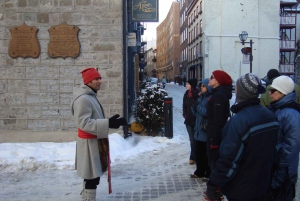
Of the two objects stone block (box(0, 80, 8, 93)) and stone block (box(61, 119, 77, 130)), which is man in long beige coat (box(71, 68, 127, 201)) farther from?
stone block (box(0, 80, 8, 93))

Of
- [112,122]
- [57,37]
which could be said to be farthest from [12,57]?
[112,122]

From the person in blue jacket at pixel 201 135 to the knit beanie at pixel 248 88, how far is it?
2.42m

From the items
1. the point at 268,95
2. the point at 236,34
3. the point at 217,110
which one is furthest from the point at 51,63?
the point at 236,34

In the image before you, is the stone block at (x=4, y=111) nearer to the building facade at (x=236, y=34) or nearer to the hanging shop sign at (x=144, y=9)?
the hanging shop sign at (x=144, y=9)

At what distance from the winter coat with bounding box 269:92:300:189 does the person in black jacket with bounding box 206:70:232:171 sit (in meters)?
1.35

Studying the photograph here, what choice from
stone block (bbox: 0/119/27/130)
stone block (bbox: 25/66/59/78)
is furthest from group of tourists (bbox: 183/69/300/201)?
stone block (bbox: 0/119/27/130)

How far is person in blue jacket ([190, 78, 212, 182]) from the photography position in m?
5.36

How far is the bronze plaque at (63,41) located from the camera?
784 cm

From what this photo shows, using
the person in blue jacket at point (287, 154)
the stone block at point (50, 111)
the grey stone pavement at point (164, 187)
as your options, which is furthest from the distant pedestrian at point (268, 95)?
the stone block at point (50, 111)

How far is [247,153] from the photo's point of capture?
2.61 meters

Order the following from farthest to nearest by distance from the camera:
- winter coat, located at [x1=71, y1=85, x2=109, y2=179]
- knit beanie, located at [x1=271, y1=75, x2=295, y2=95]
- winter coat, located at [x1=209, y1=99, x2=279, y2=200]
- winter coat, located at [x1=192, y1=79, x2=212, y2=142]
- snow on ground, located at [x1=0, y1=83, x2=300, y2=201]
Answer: winter coat, located at [x1=192, y1=79, x2=212, y2=142]
snow on ground, located at [x1=0, y1=83, x2=300, y2=201]
winter coat, located at [x1=71, y1=85, x2=109, y2=179]
knit beanie, located at [x1=271, y1=75, x2=295, y2=95]
winter coat, located at [x1=209, y1=99, x2=279, y2=200]

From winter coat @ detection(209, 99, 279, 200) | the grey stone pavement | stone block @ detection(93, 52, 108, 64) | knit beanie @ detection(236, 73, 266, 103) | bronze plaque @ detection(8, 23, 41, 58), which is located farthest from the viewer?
stone block @ detection(93, 52, 108, 64)

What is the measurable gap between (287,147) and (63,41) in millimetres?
6200

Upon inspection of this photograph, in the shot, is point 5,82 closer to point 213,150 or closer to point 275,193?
point 213,150
